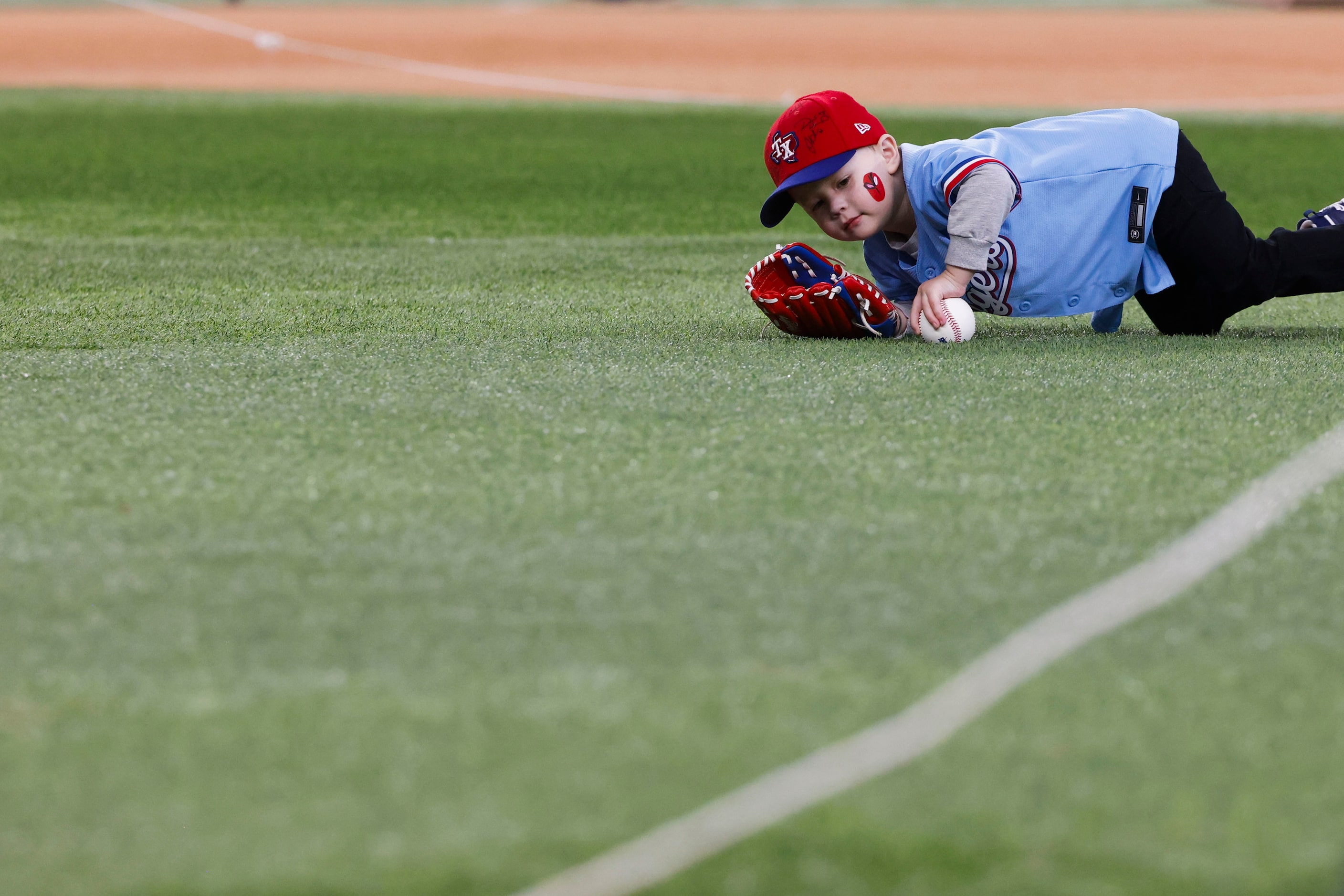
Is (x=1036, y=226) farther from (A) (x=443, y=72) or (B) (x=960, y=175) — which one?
(A) (x=443, y=72)

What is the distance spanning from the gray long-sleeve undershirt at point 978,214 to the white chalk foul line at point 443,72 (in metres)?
5.88

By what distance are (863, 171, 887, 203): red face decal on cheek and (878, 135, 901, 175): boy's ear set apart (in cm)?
3

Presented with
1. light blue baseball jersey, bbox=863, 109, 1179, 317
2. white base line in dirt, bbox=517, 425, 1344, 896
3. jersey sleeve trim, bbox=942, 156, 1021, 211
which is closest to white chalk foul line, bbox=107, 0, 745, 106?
light blue baseball jersey, bbox=863, 109, 1179, 317

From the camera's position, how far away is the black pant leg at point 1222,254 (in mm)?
2195

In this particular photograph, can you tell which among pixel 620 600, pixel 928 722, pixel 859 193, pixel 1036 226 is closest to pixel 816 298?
pixel 859 193

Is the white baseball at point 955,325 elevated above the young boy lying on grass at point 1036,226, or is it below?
below

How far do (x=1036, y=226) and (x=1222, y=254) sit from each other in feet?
0.93

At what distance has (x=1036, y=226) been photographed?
2.16 meters

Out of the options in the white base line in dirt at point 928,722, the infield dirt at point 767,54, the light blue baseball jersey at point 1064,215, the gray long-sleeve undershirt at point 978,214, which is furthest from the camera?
the infield dirt at point 767,54

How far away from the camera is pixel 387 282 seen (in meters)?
2.73

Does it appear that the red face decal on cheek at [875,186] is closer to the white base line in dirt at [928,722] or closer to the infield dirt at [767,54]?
the white base line in dirt at [928,722]

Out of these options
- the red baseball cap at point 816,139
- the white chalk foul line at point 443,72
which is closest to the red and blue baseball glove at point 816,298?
the red baseball cap at point 816,139

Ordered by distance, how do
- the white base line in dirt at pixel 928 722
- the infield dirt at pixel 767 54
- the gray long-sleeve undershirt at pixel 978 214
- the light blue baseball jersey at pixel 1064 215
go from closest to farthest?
the white base line in dirt at pixel 928 722, the gray long-sleeve undershirt at pixel 978 214, the light blue baseball jersey at pixel 1064 215, the infield dirt at pixel 767 54

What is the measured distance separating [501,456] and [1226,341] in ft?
3.95
